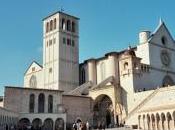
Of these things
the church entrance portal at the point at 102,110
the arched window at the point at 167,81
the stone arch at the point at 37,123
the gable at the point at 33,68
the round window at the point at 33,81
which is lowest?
the stone arch at the point at 37,123

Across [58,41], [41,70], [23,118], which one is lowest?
[23,118]

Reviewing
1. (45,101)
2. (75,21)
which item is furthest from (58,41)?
(45,101)

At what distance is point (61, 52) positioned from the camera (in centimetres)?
7081

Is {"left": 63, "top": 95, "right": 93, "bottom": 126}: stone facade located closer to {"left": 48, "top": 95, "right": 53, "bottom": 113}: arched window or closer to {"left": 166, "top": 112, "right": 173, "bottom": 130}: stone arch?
{"left": 48, "top": 95, "right": 53, "bottom": 113}: arched window

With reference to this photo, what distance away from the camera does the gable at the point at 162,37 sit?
62525 millimetres

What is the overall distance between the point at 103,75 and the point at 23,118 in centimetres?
1975

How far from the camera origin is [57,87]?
2685 inches

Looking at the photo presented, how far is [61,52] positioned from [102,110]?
52.2 feet

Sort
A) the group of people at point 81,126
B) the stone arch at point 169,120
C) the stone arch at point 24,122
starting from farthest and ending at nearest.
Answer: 1. the stone arch at point 24,122
2. the stone arch at point 169,120
3. the group of people at point 81,126

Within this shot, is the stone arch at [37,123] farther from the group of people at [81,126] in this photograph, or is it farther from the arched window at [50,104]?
the group of people at [81,126]

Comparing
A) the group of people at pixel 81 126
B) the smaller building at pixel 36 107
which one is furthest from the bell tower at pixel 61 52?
the group of people at pixel 81 126

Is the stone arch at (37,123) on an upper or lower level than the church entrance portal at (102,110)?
lower

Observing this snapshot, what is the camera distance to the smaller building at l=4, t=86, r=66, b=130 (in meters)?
52.2

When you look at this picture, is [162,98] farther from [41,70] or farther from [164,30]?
[41,70]
